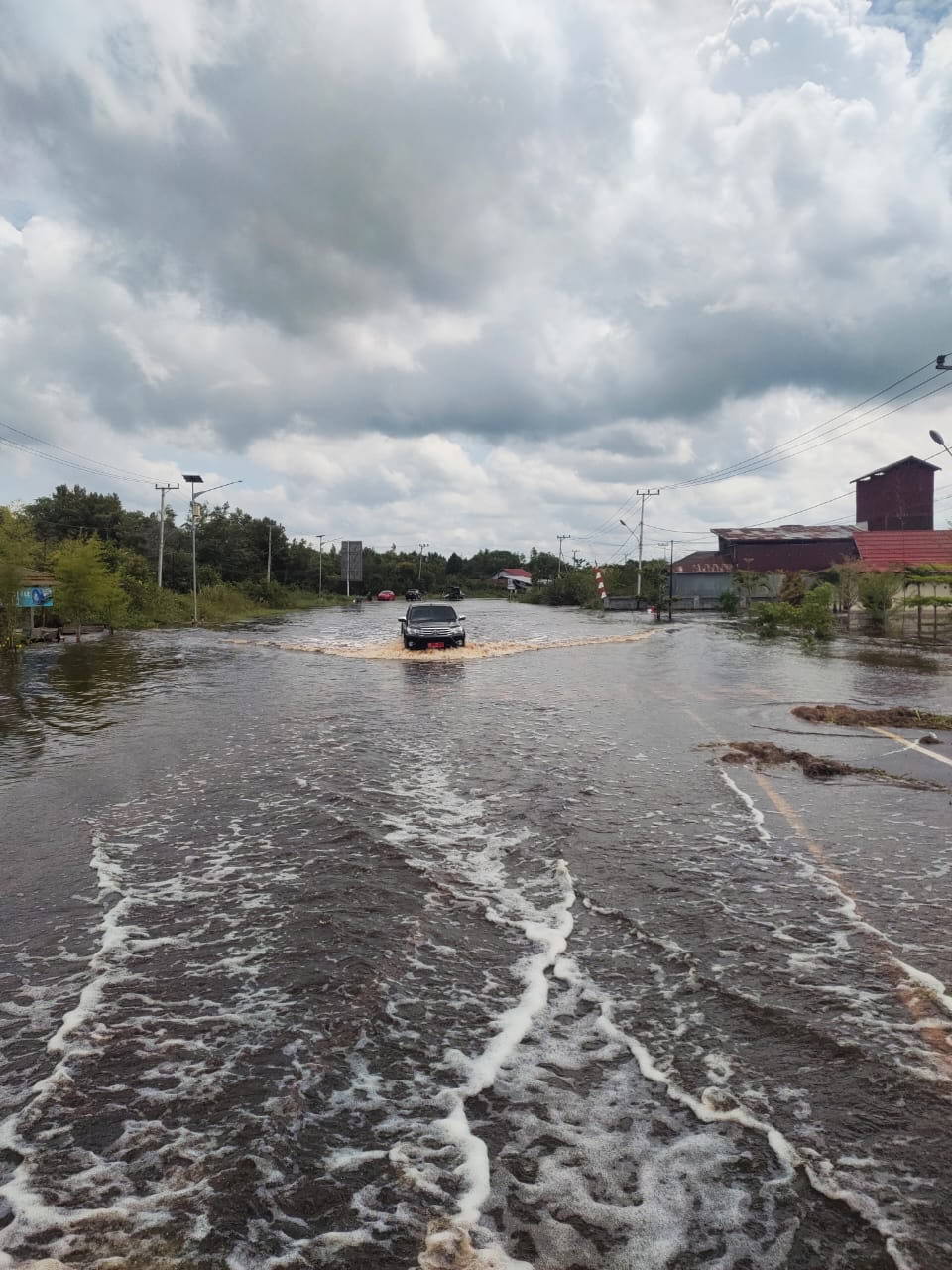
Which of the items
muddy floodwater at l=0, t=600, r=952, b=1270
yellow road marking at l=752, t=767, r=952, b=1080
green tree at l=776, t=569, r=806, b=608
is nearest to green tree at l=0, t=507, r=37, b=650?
muddy floodwater at l=0, t=600, r=952, b=1270

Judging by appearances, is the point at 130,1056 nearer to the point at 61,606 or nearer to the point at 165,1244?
the point at 165,1244

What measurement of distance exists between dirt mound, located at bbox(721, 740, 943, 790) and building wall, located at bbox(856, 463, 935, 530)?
7088 centimetres

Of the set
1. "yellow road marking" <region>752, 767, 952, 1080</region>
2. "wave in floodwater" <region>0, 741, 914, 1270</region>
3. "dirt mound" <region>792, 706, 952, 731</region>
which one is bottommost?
"wave in floodwater" <region>0, 741, 914, 1270</region>

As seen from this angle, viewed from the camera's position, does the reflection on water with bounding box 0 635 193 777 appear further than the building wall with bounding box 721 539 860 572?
No

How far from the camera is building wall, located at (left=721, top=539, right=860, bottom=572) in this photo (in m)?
70.9

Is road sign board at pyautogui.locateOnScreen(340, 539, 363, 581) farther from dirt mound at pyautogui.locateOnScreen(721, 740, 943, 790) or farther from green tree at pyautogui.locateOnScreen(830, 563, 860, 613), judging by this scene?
dirt mound at pyautogui.locateOnScreen(721, 740, 943, 790)

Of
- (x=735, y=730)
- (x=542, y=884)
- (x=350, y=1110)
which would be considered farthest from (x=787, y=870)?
(x=735, y=730)

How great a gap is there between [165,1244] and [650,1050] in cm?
223

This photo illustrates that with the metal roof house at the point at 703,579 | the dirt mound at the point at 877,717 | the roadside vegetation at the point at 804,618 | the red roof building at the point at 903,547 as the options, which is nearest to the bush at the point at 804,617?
the roadside vegetation at the point at 804,618

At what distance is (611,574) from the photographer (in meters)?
90.1

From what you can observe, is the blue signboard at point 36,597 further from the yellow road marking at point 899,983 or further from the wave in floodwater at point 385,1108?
the yellow road marking at point 899,983

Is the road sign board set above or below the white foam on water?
above

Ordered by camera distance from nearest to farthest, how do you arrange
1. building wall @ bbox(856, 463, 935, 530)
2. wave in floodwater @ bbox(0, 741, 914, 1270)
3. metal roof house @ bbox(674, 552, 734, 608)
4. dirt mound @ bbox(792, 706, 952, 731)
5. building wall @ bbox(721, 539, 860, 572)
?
wave in floodwater @ bbox(0, 741, 914, 1270) → dirt mound @ bbox(792, 706, 952, 731) → building wall @ bbox(721, 539, 860, 572) → building wall @ bbox(856, 463, 935, 530) → metal roof house @ bbox(674, 552, 734, 608)

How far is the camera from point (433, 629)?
29.6m
